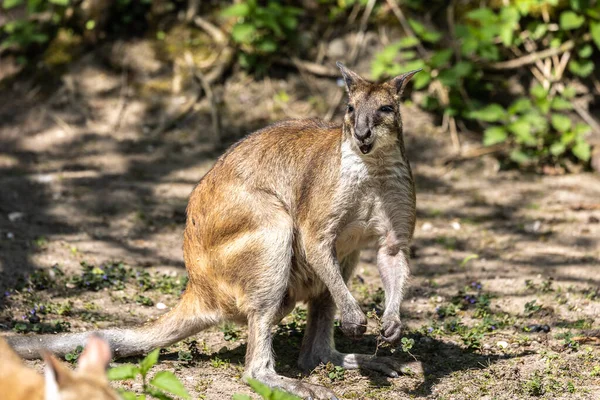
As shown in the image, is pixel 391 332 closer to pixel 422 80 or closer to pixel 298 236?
pixel 298 236

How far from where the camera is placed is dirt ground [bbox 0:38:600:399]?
489 cm

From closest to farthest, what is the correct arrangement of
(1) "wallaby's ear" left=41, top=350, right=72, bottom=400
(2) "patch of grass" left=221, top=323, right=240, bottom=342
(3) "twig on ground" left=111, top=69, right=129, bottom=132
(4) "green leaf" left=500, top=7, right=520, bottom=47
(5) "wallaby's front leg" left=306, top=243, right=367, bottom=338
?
(1) "wallaby's ear" left=41, top=350, right=72, bottom=400, (5) "wallaby's front leg" left=306, top=243, right=367, bottom=338, (2) "patch of grass" left=221, top=323, right=240, bottom=342, (4) "green leaf" left=500, top=7, right=520, bottom=47, (3) "twig on ground" left=111, top=69, right=129, bottom=132

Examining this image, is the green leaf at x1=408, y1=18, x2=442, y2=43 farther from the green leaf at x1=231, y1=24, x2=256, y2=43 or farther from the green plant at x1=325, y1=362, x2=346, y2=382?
the green plant at x1=325, y1=362, x2=346, y2=382

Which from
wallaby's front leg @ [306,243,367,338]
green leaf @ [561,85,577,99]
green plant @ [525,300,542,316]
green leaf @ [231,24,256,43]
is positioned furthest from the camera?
green leaf @ [231,24,256,43]

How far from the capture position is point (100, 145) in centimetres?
864

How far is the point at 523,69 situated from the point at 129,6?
450 cm

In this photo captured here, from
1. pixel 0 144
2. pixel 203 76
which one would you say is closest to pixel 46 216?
pixel 0 144

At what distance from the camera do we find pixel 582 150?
8.11 meters

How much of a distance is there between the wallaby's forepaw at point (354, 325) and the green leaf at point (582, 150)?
4.33 metres

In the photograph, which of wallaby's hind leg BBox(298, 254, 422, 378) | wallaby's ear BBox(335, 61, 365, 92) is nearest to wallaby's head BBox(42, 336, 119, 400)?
wallaby's hind leg BBox(298, 254, 422, 378)

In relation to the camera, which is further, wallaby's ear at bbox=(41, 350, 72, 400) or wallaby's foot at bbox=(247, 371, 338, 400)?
wallaby's foot at bbox=(247, 371, 338, 400)

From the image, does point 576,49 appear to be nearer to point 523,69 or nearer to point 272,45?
point 523,69

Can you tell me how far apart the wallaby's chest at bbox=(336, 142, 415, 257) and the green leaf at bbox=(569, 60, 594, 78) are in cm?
440

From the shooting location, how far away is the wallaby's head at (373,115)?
15.0ft
